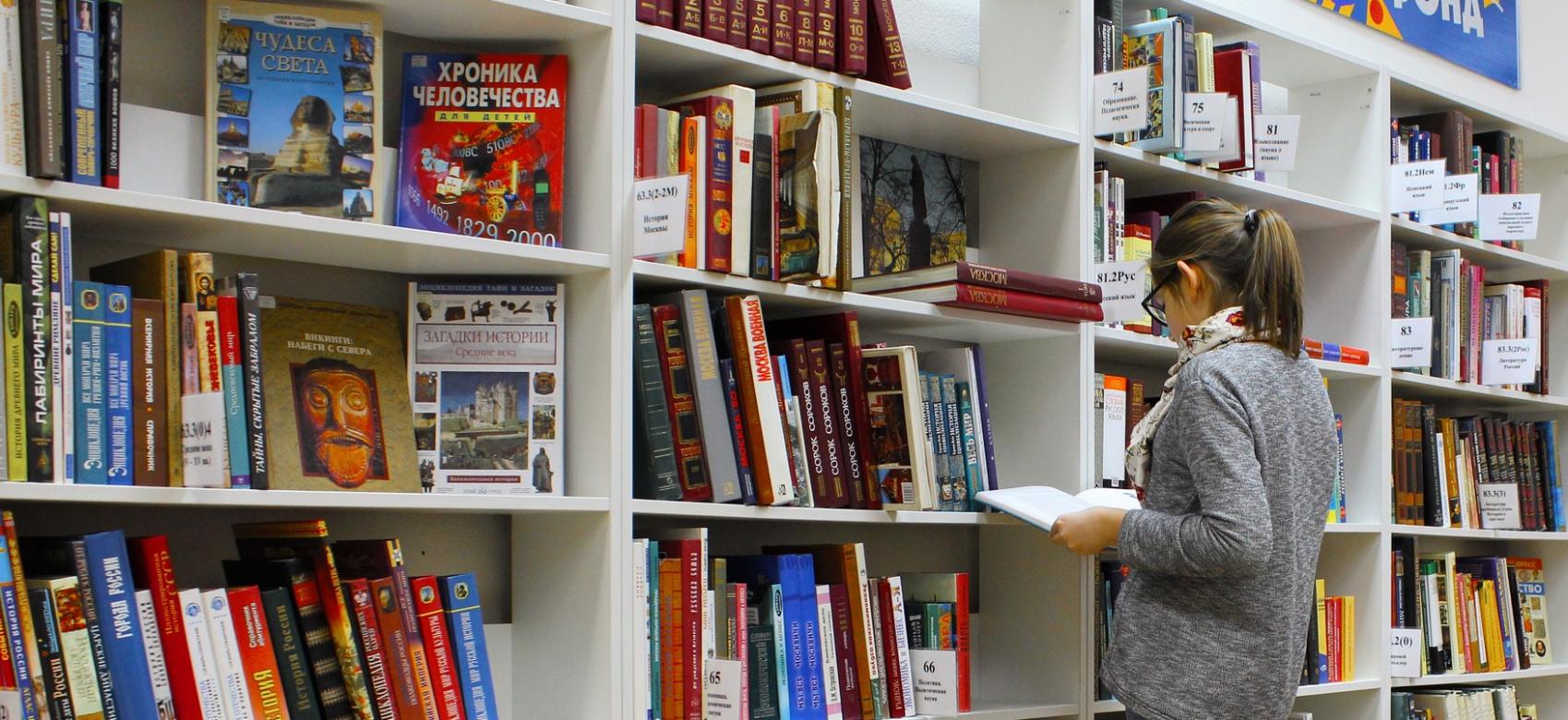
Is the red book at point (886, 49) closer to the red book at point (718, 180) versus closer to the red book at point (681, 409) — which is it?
the red book at point (718, 180)

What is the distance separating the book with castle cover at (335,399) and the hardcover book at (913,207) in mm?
1010

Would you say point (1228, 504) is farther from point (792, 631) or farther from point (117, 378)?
point (117, 378)

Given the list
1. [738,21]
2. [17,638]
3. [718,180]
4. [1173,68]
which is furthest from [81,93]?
[1173,68]

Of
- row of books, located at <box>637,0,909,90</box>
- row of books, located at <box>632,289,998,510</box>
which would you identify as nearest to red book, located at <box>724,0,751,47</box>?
row of books, located at <box>637,0,909,90</box>

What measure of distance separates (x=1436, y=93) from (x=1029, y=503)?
1865 millimetres

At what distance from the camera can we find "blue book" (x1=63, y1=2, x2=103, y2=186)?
5.47ft

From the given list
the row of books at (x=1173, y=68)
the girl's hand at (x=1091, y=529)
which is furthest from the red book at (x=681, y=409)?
the row of books at (x=1173, y=68)


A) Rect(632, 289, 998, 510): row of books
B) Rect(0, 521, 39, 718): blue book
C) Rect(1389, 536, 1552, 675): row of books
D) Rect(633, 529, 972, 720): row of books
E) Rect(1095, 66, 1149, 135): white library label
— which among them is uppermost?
Rect(1095, 66, 1149, 135): white library label

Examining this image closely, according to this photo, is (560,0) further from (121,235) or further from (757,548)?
(757,548)

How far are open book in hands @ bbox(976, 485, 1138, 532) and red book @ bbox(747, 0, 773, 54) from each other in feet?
2.65

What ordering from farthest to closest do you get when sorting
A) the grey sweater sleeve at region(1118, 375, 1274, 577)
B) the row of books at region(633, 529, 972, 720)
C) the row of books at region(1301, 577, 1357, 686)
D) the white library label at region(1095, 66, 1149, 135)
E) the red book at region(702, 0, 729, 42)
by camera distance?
the row of books at region(1301, 577, 1357, 686) → the white library label at region(1095, 66, 1149, 135) → the red book at region(702, 0, 729, 42) → the row of books at region(633, 529, 972, 720) → the grey sweater sleeve at region(1118, 375, 1274, 577)

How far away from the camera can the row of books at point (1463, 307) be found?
3525 mm

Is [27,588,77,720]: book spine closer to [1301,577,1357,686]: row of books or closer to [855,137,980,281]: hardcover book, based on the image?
[855,137,980,281]: hardcover book

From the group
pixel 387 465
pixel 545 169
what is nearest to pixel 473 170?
pixel 545 169
